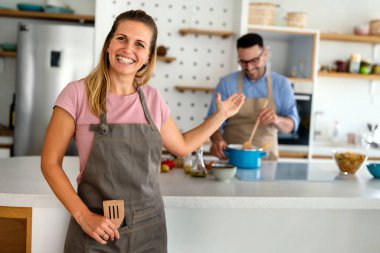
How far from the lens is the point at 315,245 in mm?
2344

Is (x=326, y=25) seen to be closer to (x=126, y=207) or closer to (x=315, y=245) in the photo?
(x=315, y=245)

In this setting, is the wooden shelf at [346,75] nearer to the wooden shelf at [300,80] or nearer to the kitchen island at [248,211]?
the wooden shelf at [300,80]

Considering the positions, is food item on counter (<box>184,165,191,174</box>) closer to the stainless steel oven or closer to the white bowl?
the white bowl

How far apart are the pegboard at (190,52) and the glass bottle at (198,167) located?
236 centimetres

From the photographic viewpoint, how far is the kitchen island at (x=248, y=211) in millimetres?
1996

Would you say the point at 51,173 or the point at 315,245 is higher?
the point at 51,173

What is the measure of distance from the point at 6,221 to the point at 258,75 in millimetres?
1894

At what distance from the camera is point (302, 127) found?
15.3 feet

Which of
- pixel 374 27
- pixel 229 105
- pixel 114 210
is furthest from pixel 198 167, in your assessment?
pixel 374 27

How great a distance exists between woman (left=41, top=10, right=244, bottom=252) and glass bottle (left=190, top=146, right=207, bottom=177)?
62 centimetres

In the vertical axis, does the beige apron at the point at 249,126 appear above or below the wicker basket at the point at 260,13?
below

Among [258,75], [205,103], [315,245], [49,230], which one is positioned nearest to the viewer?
[49,230]

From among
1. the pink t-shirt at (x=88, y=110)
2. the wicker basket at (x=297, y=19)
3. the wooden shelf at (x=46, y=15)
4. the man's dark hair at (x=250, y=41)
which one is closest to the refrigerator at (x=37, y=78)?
the wooden shelf at (x=46, y=15)

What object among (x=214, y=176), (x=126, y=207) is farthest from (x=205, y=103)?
(x=126, y=207)
